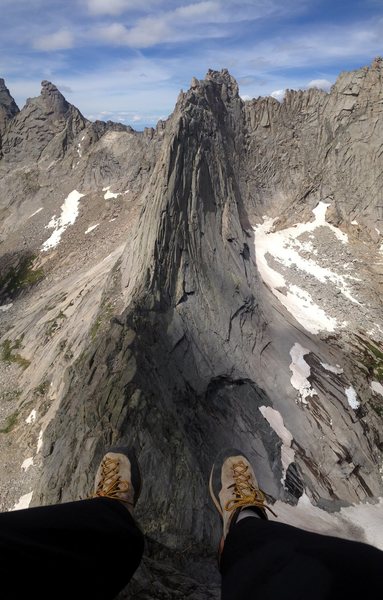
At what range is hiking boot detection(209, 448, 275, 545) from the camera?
23.7 ft

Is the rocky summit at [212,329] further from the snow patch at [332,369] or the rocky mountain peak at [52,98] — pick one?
the rocky mountain peak at [52,98]

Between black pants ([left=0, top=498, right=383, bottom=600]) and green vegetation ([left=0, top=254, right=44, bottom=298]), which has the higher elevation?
black pants ([left=0, top=498, right=383, bottom=600])

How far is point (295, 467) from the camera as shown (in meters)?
19.8

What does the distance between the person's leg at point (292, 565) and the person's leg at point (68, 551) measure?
1.40m

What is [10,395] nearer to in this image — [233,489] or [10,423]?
[10,423]

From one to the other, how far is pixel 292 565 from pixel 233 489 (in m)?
4.15

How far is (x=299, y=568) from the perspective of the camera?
13.2ft

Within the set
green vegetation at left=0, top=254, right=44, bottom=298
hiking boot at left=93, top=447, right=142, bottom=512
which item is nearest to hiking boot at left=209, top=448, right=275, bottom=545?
hiking boot at left=93, top=447, right=142, bottom=512

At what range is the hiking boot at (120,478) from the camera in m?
7.52

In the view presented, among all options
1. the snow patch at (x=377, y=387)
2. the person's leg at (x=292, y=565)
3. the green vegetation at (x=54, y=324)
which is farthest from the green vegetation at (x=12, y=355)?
the snow patch at (x=377, y=387)

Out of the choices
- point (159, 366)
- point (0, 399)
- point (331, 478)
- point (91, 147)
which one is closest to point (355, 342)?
point (331, 478)

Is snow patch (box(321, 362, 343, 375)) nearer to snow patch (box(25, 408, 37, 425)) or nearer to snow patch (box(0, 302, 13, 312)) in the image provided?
snow patch (box(25, 408, 37, 425))

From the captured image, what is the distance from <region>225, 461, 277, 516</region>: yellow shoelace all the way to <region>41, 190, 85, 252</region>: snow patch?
4704 centimetres

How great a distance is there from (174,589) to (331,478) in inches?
620
